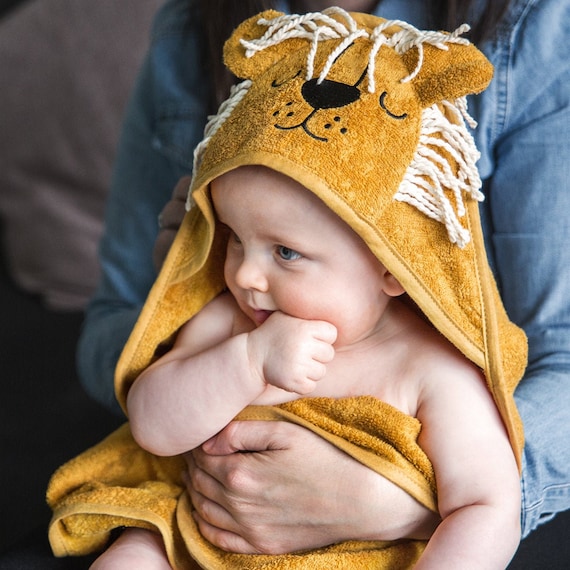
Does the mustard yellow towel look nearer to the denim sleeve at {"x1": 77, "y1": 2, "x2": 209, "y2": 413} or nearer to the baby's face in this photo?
the baby's face

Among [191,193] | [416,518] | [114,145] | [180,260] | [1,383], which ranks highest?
[191,193]

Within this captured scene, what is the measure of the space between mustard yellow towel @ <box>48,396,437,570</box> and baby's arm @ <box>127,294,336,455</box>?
56mm

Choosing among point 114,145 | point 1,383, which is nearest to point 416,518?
point 1,383

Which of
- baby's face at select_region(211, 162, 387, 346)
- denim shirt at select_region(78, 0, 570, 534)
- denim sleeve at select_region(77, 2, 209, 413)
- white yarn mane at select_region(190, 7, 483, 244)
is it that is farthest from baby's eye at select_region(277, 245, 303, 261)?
denim sleeve at select_region(77, 2, 209, 413)

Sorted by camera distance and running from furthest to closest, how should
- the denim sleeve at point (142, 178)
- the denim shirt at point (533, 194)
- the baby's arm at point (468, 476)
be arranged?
the denim sleeve at point (142, 178) → the denim shirt at point (533, 194) → the baby's arm at point (468, 476)

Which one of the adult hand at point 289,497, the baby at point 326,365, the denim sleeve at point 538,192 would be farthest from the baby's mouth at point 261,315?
the denim sleeve at point 538,192

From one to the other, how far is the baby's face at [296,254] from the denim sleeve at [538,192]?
279 mm

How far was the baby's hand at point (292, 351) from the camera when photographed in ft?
2.95

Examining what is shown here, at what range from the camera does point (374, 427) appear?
915 millimetres

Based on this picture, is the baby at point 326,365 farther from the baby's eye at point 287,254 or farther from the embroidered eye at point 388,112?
the embroidered eye at point 388,112

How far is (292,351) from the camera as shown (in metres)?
0.90

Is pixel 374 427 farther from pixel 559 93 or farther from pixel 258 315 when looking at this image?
pixel 559 93

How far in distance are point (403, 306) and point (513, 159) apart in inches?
11.0

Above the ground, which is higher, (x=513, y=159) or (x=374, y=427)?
(x=513, y=159)
